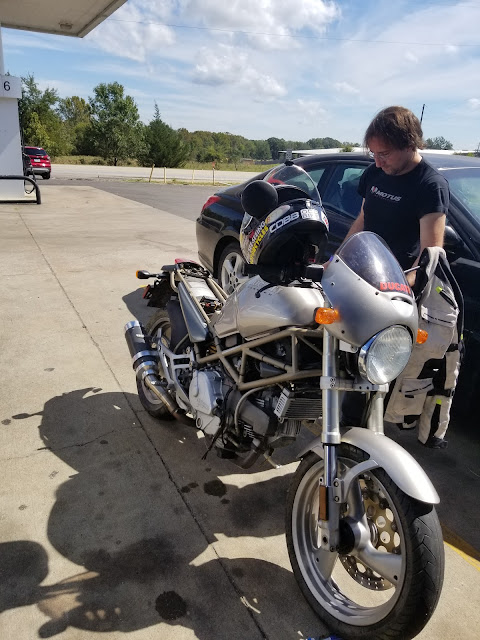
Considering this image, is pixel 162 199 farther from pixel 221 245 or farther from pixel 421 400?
pixel 421 400

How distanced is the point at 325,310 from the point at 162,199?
16215 mm

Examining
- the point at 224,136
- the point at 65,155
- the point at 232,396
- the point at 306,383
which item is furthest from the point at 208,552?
the point at 224,136

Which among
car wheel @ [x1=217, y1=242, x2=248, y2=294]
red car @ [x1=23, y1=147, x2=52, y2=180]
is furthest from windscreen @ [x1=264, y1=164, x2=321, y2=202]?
red car @ [x1=23, y1=147, x2=52, y2=180]

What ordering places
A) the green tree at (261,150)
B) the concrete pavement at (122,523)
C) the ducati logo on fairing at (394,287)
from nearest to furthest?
1. the ducati logo on fairing at (394,287)
2. the concrete pavement at (122,523)
3. the green tree at (261,150)

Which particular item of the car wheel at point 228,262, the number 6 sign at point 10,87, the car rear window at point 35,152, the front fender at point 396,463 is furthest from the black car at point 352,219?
the car rear window at point 35,152

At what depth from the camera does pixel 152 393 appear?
3.34 metres

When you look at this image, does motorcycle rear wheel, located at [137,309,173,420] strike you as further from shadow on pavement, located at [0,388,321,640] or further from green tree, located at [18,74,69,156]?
green tree, located at [18,74,69,156]

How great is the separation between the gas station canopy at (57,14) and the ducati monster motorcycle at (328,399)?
12658mm

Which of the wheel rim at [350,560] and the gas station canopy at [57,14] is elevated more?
the gas station canopy at [57,14]

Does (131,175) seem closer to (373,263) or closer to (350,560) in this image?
(373,263)

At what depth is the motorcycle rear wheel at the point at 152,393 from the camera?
10.7 feet

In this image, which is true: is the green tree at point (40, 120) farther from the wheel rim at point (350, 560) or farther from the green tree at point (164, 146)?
the wheel rim at point (350, 560)

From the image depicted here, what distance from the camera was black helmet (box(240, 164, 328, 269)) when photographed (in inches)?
75.3

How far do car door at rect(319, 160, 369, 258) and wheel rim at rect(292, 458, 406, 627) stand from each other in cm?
216
